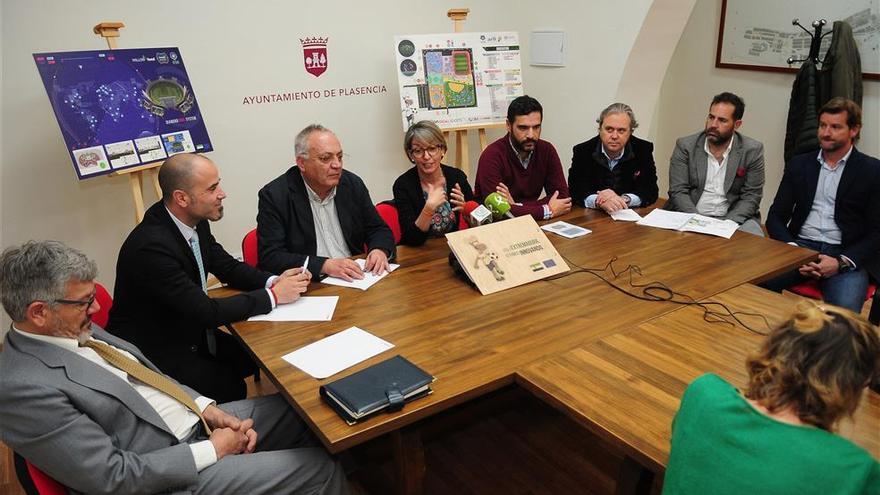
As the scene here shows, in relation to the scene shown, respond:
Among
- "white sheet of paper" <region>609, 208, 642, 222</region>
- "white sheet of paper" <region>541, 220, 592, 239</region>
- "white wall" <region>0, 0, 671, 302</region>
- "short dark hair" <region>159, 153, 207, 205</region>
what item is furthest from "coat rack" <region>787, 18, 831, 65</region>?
"short dark hair" <region>159, 153, 207, 205</region>

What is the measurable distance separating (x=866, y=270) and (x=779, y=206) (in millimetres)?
531

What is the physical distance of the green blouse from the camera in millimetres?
1016

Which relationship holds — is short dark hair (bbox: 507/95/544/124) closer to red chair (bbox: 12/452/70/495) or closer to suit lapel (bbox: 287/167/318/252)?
suit lapel (bbox: 287/167/318/252)

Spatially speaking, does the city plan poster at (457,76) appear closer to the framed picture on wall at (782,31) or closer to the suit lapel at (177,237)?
the framed picture on wall at (782,31)

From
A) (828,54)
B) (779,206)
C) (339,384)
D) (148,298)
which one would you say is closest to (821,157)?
(779,206)

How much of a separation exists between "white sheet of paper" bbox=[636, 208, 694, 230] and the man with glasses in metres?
1.34

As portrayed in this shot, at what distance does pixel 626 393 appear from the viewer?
157 centimetres

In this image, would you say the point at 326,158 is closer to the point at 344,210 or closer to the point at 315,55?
the point at 344,210

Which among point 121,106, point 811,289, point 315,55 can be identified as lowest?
point 811,289

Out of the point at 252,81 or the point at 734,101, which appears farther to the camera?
the point at 252,81

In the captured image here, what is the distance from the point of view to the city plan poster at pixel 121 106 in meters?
2.94

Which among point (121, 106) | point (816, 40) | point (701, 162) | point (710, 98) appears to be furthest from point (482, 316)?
point (710, 98)

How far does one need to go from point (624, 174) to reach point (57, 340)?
290 cm

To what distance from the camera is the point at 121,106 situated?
10.3 ft
